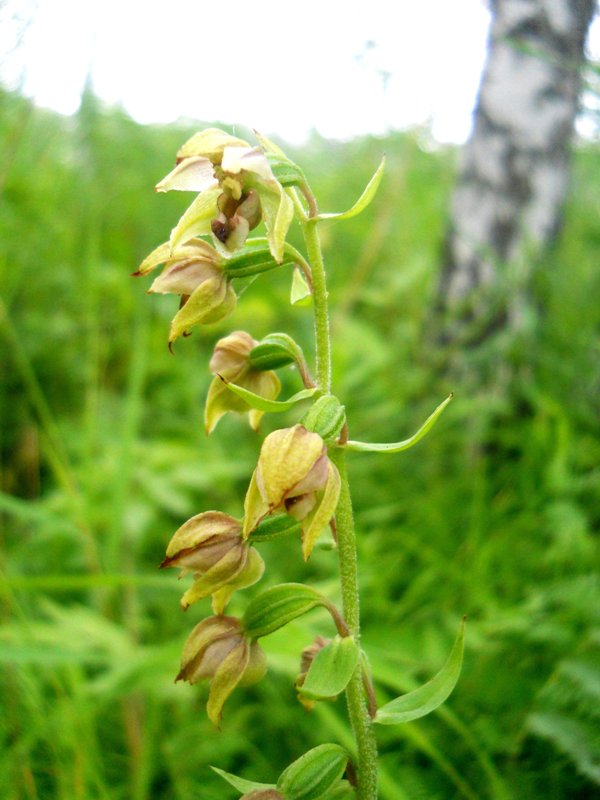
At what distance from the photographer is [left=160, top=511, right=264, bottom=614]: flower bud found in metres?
0.96

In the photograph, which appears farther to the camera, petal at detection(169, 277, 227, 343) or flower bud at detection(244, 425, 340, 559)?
petal at detection(169, 277, 227, 343)

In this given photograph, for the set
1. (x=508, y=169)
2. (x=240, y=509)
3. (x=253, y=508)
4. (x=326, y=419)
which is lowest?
(x=240, y=509)

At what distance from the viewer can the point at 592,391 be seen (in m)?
2.06

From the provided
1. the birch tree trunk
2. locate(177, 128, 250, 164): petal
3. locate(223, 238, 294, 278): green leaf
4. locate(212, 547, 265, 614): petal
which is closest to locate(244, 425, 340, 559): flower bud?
locate(212, 547, 265, 614): petal

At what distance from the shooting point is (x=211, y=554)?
3.18 feet

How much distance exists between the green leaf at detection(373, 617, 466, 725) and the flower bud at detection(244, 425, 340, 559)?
204 millimetres

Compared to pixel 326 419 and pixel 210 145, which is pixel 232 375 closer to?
pixel 326 419

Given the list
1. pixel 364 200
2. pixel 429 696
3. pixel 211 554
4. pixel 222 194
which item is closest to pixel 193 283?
pixel 222 194

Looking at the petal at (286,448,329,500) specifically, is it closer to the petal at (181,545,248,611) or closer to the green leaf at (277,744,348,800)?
the petal at (181,545,248,611)

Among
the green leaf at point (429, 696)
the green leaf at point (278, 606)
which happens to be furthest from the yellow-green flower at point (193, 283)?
the green leaf at point (429, 696)

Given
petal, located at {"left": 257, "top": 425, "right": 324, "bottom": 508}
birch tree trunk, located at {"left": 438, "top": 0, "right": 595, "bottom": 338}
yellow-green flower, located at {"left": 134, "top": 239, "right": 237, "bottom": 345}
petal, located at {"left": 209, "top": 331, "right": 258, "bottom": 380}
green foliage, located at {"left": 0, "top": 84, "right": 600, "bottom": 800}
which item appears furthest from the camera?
birch tree trunk, located at {"left": 438, "top": 0, "right": 595, "bottom": 338}

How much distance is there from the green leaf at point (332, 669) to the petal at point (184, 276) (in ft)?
1.53

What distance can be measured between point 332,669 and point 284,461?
27cm

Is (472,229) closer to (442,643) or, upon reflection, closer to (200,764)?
(442,643)
